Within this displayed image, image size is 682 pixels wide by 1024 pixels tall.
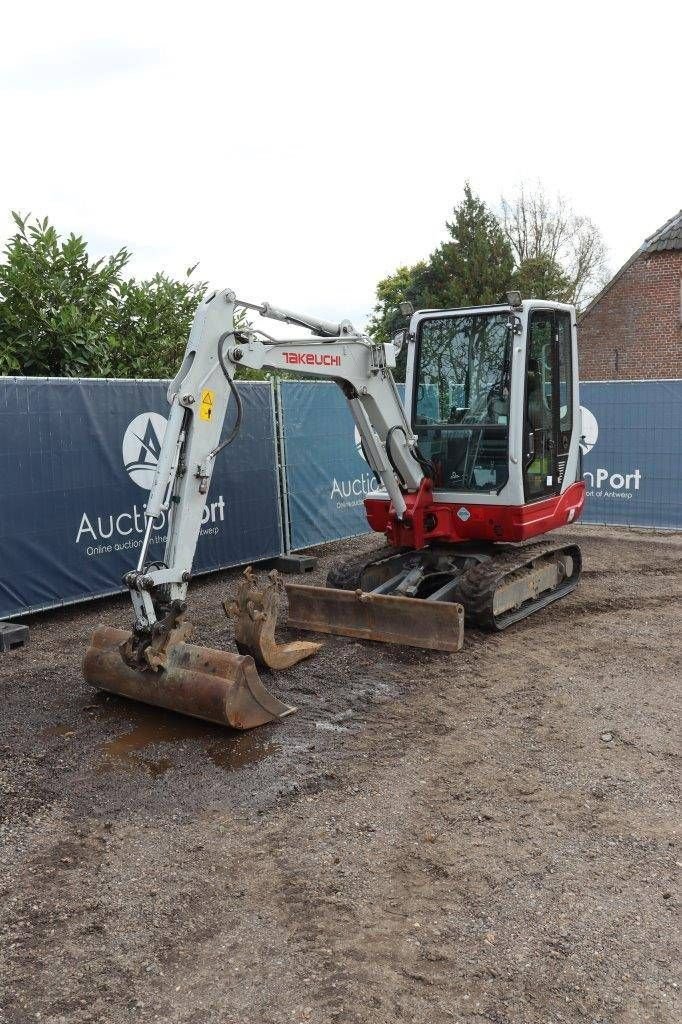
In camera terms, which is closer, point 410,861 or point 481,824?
point 410,861

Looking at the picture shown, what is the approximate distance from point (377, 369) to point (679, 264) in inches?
697

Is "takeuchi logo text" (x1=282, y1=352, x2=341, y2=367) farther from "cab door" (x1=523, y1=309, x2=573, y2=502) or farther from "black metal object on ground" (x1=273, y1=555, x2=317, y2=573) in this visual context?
"black metal object on ground" (x1=273, y1=555, x2=317, y2=573)

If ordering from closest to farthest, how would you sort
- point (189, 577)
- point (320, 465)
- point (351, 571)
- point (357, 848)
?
point (357, 848)
point (189, 577)
point (351, 571)
point (320, 465)

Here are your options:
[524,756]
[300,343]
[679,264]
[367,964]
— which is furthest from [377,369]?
[679,264]

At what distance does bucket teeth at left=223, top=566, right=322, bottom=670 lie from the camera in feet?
21.0

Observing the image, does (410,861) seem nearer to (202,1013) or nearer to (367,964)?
(367,964)

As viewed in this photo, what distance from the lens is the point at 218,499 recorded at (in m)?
9.95

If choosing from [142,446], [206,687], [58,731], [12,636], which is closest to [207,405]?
[206,687]

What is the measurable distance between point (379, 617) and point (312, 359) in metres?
2.24

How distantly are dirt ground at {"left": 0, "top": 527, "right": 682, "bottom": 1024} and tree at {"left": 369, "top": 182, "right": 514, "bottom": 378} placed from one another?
2649cm

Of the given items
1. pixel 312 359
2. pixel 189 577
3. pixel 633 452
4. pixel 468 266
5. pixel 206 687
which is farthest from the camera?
pixel 468 266

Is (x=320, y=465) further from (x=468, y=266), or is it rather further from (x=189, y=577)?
(x=468, y=266)

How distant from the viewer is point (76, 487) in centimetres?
843

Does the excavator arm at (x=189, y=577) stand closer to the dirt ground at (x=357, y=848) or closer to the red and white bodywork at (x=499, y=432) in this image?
the dirt ground at (x=357, y=848)
